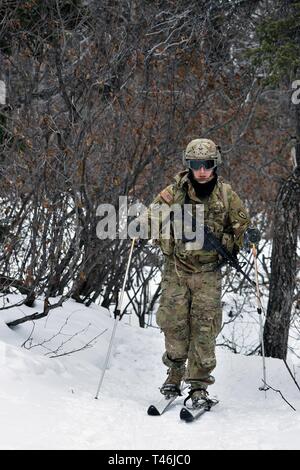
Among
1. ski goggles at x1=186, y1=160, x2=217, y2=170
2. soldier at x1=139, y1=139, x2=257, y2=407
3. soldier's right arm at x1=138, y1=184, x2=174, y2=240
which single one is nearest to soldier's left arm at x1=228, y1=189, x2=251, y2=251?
soldier at x1=139, y1=139, x2=257, y2=407

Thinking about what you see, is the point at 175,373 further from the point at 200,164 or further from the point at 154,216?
the point at 200,164

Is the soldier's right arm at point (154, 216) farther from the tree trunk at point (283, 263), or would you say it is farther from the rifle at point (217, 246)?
the tree trunk at point (283, 263)

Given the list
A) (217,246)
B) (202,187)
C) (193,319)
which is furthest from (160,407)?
(202,187)

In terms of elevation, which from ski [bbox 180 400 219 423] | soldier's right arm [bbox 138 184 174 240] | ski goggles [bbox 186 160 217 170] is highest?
ski goggles [bbox 186 160 217 170]

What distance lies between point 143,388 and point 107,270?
2354 mm

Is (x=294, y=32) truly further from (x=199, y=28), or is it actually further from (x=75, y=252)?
(x=75, y=252)

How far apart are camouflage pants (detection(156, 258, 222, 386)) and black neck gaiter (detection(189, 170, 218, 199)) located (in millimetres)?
597

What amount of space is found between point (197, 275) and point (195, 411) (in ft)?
3.40

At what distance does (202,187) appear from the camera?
17.7 ft

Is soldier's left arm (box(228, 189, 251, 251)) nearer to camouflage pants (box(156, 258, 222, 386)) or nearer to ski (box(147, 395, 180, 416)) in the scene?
camouflage pants (box(156, 258, 222, 386))

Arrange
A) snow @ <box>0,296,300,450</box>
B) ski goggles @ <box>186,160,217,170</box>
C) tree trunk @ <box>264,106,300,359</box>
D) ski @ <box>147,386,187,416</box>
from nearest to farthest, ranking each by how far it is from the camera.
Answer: snow @ <box>0,296,300,450</box>
ski @ <box>147,386,187,416</box>
ski goggles @ <box>186,160,217,170</box>
tree trunk @ <box>264,106,300,359</box>

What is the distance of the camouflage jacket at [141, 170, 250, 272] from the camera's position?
5.44 metres

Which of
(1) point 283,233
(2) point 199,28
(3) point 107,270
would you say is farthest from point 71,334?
(2) point 199,28

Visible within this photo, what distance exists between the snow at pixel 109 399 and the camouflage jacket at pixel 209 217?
1.11m
